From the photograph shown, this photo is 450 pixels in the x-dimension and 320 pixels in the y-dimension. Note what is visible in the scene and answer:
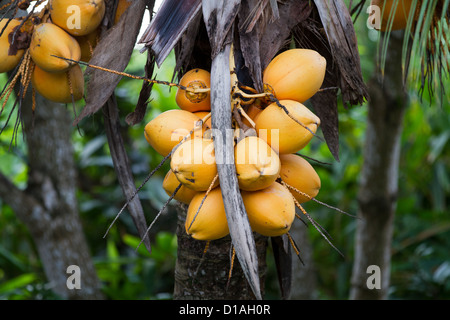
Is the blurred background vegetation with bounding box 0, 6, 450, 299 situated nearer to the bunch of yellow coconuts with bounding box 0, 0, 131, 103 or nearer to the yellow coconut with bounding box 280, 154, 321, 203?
the bunch of yellow coconuts with bounding box 0, 0, 131, 103

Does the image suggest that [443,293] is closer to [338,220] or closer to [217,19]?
[338,220]

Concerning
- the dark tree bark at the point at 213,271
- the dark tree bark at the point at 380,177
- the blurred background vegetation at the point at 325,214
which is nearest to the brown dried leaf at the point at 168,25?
the dark tree bark at the point at 213,271

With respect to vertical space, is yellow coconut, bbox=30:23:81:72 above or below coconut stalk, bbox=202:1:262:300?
above

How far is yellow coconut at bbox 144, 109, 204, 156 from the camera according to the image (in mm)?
763

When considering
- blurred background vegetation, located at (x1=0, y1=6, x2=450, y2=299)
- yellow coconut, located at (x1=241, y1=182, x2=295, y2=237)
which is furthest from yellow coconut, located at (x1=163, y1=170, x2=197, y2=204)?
blurred background vegetation, located at (x1=0, y1=6, x2=450, y2=299)

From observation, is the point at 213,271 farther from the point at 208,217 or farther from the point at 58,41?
the point at 58,41

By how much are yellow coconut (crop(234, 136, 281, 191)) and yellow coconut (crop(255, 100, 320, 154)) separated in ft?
0.12

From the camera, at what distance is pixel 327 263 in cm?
366

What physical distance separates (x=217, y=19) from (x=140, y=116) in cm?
26

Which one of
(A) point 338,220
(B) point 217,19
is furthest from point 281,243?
(A) point 338,220

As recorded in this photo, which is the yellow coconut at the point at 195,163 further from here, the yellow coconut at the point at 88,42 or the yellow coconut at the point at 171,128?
the yellow coconut at the point at 88,42

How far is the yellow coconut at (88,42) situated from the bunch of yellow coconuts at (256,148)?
278 mm

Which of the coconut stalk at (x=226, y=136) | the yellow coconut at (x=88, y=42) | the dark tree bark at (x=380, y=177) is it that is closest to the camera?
Answer: the coconut stalk at (x=226, y=136)

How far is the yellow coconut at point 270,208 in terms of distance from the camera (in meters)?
0.71
